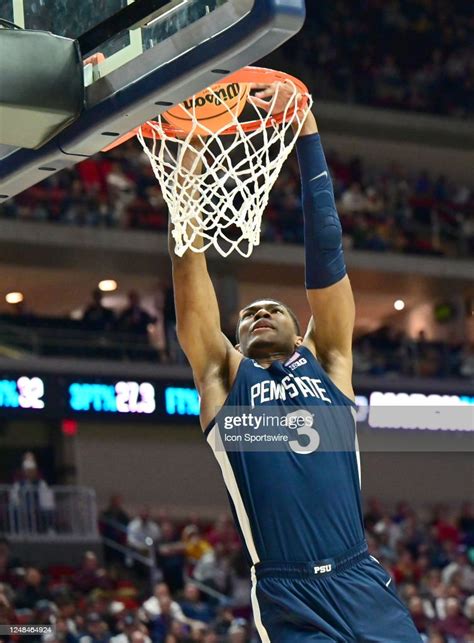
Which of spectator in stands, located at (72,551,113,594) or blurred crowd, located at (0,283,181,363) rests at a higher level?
blurred crowd, located at (0,283,181,363)

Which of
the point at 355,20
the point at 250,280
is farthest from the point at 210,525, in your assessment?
the point at 355,20

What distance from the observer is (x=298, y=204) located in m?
21.9

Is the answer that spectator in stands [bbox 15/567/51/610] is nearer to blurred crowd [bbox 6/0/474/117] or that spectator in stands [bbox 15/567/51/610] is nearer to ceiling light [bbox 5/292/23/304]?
ceiling light [bbox 5/292/23/304]

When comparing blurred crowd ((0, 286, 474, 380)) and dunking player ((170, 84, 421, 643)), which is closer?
dunking player ((170, 84, 421, 643))

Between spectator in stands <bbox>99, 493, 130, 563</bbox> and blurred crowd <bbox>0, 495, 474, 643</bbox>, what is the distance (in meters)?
0.01

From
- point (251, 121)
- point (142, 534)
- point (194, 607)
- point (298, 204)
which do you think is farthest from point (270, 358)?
point (298, 204)

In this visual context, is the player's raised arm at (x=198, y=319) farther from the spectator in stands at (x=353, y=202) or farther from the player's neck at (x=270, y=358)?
the spectator in stands at (x=353, y=202)

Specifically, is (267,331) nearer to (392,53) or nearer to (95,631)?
(95,631)

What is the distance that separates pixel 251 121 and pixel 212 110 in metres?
0.32

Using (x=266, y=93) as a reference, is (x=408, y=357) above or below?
below

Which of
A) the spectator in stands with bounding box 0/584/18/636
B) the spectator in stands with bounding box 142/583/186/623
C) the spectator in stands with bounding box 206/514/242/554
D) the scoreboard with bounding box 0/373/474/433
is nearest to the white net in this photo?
the spectator in stands with bounding box 0/584/18/636

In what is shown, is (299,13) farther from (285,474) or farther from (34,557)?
(34,557)

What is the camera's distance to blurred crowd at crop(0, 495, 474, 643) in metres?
13.1

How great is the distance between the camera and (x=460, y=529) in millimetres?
20203
